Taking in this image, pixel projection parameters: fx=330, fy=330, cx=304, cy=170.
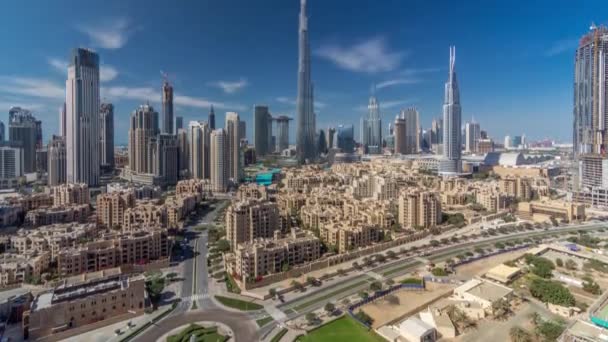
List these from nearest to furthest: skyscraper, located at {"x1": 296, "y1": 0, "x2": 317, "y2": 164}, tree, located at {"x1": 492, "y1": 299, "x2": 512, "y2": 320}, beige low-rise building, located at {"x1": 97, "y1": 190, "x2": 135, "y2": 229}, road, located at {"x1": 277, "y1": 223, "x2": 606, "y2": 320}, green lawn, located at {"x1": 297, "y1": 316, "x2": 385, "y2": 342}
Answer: green lawn, located at {"x1": 297, "y1": 316, "x2": 385, "y2": 342} < tree, located at {"x1": 492, "y1": 299, "x2": 512, "y2": 320} < road, located at {"x1": 277, "y1": 223, "x2": 606, "y2": 320} < beige low-rise building, located at {"x1": 97, "y1": 190, "x2": 135, "y2": 229} < skyscraper, located at {"x1": 296, "y1": 0, "x2": 317, "y2": 164}

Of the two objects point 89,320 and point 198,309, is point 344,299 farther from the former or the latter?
point 89,320

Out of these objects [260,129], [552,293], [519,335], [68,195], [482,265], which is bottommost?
[519,335]

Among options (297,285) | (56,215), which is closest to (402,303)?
(297,285)

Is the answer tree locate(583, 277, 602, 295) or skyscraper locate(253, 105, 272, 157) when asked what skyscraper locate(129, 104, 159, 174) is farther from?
tree locate(583, 277, 602, 295)

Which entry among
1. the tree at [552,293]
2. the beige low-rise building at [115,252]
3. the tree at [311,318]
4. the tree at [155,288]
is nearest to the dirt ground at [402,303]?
the tree at [311,318]

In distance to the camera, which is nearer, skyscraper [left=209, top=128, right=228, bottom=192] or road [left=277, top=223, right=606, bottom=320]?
road [left=277, top=223, right=606, bottom=320]

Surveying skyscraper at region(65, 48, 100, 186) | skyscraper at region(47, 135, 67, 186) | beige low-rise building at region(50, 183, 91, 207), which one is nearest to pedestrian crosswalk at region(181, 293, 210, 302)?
beige low-rise building at region(50, 183, 91, 207)

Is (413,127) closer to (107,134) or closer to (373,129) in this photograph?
(373,129)
